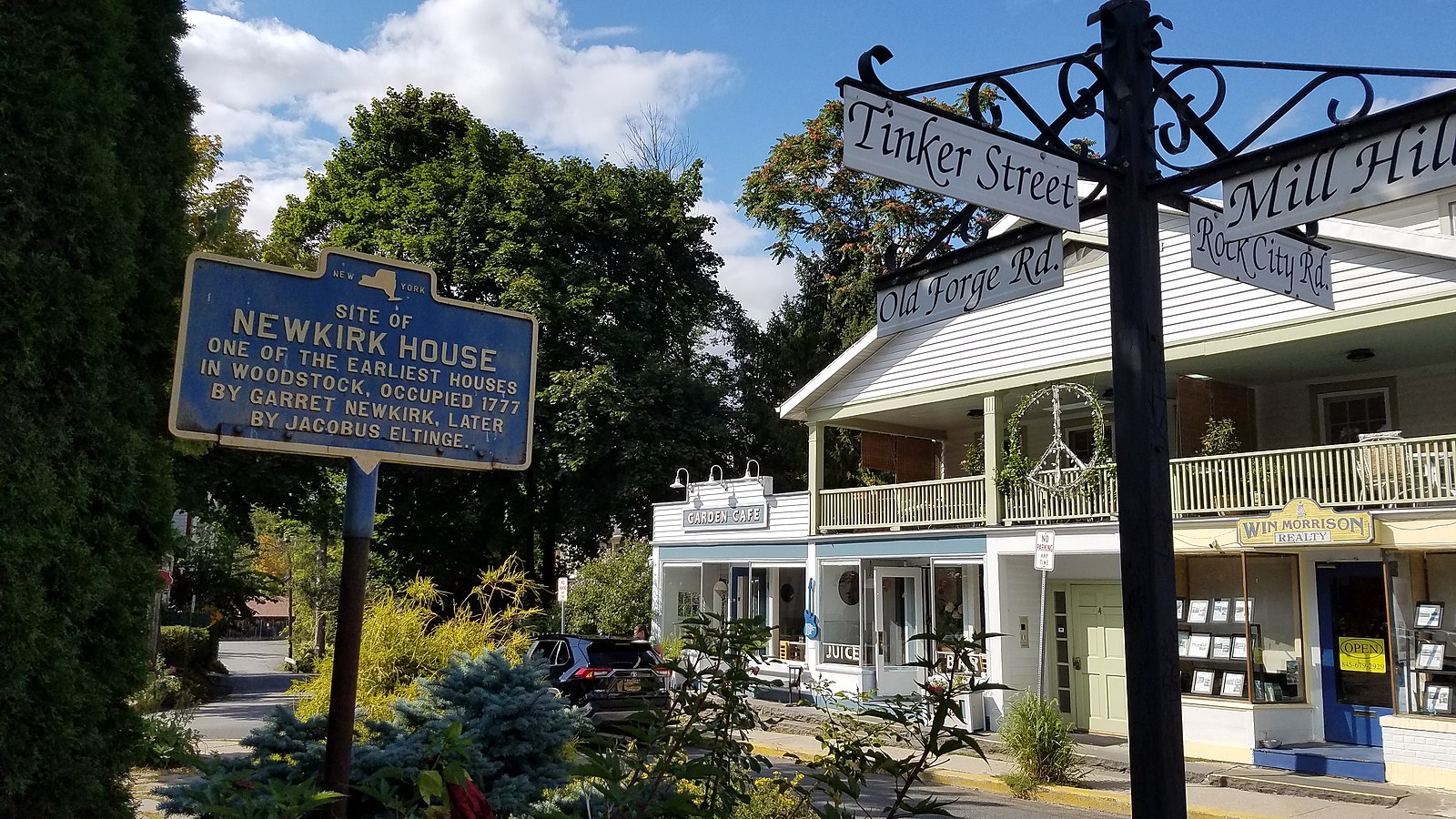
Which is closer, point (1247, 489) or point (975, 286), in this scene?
point (975, 286)

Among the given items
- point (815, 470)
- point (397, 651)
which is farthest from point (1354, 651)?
point (397, 651)

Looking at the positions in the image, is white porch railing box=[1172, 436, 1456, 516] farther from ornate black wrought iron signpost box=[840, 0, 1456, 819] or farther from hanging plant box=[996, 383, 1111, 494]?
ornate black wrought iron signpost box=[840, 0, 1456, 819]

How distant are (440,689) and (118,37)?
3621mm

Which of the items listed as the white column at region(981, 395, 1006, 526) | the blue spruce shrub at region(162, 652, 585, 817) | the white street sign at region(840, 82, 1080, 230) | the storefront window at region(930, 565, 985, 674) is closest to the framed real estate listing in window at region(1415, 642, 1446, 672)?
the white column at region(981, 395, 1006, 526)

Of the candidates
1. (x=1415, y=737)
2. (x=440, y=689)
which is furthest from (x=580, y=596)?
(x=440, y=689)

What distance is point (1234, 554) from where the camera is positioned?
16000mm

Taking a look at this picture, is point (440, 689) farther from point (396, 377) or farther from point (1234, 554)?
point (1234, 554)

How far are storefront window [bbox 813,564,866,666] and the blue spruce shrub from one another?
53.5 ft

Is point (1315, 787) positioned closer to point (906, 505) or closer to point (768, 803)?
point (768, 803)

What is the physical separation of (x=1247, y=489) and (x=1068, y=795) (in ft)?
18.9

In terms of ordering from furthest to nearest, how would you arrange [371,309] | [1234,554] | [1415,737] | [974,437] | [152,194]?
1. [974,437]
2. [1234,554]
3. [1415,737]
4. [152,194]
5. [371,309]

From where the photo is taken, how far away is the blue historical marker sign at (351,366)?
4762 millimetres

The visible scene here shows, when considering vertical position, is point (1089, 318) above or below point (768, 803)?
above

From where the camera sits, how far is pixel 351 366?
5.12m
